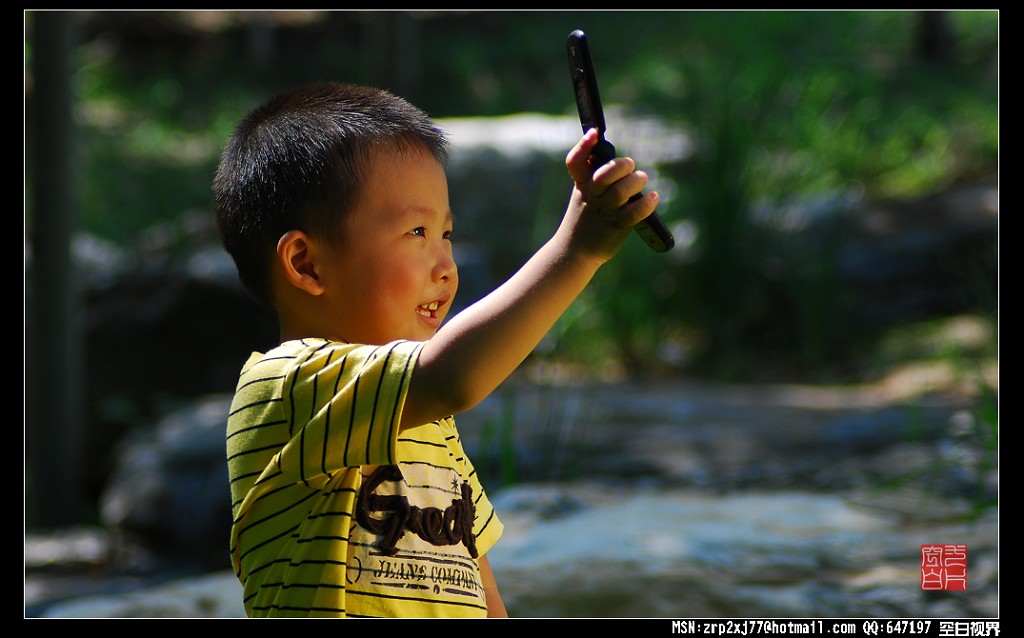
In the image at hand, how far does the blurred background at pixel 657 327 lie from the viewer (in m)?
3.47

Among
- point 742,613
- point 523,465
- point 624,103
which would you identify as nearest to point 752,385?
point 523,465

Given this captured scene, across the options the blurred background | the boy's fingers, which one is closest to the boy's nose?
the boy's fingers

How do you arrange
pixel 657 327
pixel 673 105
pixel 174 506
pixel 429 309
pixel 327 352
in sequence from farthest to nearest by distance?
pixel 673 105 < pixel 657 327 < pixel 174 506 < pixel 429 309 < pixel 327 352

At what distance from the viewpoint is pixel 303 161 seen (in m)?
1.47

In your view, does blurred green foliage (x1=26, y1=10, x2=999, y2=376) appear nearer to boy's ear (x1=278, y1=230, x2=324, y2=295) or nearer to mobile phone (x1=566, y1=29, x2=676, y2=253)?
boy's ear (x1=278, y1=230, x2=324, y2=295)

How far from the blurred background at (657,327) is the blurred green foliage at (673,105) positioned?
3cm

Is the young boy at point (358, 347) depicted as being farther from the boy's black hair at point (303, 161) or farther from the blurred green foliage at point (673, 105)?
the blurred green foliage at point (673, 105)

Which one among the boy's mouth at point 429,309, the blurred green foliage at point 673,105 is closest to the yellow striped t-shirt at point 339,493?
the boy's mouth at point 429,309

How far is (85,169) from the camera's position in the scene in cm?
820

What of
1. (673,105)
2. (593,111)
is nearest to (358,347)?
(593,111)

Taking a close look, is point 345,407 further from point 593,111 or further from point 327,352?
point 593,111

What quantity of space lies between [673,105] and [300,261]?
5.75 metres

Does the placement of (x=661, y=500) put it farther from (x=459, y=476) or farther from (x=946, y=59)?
(x=946, y=59)

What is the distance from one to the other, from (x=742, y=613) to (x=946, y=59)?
8422 mm
